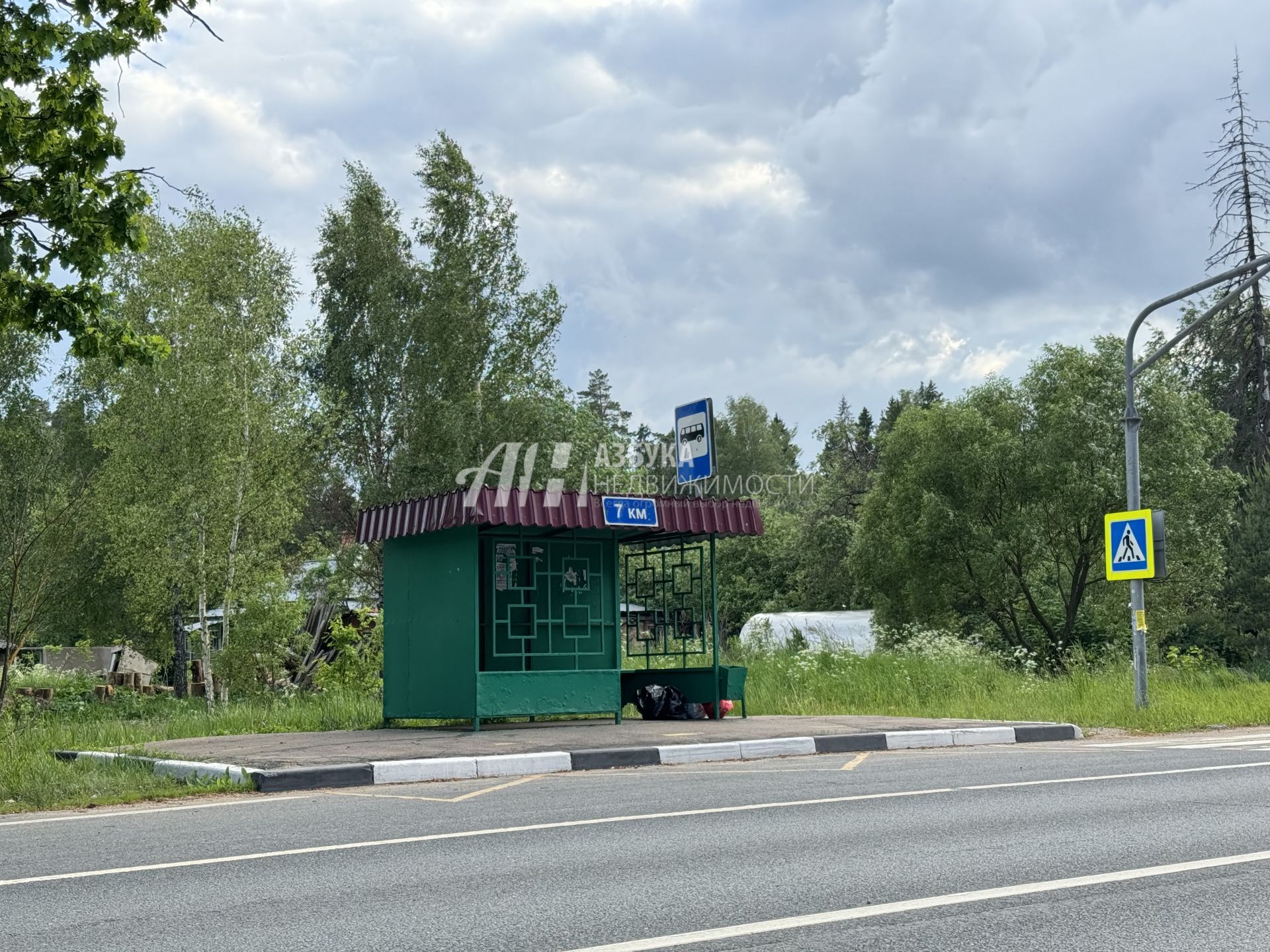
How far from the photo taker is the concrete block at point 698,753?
42.6 ft

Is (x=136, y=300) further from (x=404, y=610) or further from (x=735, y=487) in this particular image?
(x=735, y=487)

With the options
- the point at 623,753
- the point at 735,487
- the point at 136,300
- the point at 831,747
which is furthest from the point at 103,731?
the point at 735,487

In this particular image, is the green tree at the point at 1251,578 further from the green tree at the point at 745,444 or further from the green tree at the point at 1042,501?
the green tree at the point at 745,444

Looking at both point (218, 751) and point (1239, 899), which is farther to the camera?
point (218, 751)

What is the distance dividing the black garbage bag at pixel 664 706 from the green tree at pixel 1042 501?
2283 cm

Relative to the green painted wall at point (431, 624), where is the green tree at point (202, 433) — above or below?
above

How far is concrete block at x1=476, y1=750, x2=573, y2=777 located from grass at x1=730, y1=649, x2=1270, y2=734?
288 inches

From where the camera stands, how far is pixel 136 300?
32.4m

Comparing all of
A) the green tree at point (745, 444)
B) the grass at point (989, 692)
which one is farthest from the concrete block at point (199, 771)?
the green tree at point (745, 444)

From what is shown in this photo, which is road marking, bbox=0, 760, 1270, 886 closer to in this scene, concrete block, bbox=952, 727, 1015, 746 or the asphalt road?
the asphalt road

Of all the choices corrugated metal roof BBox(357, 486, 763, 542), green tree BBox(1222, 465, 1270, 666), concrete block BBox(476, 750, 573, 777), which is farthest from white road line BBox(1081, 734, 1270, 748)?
green tree BBox(1222, 465, 1270, 666)

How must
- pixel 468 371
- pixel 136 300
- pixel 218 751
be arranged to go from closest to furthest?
pixel 218 751 < pixel 136 300 < pixel 468 371

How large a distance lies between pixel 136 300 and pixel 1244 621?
120ft

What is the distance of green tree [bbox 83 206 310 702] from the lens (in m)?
29.5
